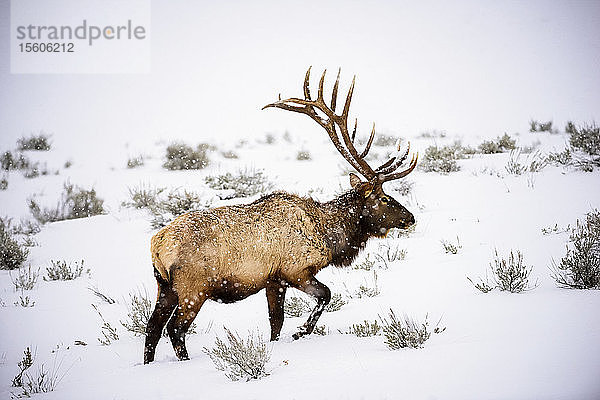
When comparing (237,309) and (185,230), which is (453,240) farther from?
(185,230)

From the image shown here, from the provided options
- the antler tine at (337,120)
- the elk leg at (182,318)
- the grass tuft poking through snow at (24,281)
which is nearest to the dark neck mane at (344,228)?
the antler tine at (337,120)

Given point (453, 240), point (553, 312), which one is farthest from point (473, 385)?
point (453, 240)

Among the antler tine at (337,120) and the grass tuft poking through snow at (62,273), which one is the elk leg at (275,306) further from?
the grass tuft poking through snow at (62,273)

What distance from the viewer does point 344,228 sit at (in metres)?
5.19

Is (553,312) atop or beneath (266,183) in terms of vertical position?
beneath

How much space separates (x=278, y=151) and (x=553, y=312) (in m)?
13.2

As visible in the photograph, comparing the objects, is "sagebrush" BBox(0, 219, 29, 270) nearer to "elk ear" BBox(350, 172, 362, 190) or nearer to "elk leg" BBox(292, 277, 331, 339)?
"elk leg" BBox(292, 277, 331, 339)

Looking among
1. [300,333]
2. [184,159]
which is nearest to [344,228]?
[300,333]

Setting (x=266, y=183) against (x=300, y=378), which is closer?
(x=300, y=378)

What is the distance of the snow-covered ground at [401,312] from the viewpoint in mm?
3064

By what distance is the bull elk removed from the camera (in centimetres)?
415

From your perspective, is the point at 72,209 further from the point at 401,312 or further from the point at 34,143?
the point at 34,143

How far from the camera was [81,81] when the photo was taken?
61.1 metres

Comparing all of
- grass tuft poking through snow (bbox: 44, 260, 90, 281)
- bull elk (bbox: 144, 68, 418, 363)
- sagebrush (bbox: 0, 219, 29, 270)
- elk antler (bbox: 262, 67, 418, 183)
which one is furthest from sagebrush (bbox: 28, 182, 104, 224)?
bull elk (bbox: 144, 68, 418, 363)
